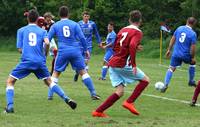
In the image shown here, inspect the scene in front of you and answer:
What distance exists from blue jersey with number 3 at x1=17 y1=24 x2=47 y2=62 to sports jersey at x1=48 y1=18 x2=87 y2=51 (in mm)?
1494

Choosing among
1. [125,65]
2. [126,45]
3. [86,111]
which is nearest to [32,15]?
[126,45]

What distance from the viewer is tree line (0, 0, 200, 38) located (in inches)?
1756

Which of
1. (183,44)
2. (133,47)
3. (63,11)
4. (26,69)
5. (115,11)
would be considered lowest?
(115,11)

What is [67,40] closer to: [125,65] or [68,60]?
[68,60]

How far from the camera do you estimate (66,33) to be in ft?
41.8

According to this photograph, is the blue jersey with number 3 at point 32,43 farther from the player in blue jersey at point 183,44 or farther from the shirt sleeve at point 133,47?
the player in blue jersey at point 183,44

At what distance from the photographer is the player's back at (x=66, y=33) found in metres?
12.7

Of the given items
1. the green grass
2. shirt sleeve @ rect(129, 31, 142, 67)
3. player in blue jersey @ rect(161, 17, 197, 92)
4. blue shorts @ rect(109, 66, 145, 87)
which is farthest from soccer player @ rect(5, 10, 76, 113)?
player in blue jersey @ rect(161, 17, 197, 92)

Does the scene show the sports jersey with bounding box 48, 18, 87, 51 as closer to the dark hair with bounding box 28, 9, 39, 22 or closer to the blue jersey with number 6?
the dark hair with bounding box 28, 9, 39, 22

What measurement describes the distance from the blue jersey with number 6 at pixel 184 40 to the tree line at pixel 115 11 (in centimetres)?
2569

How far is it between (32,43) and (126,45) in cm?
180

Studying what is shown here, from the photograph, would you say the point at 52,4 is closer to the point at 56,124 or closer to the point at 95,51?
the point at 95,51

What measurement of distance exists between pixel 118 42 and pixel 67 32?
225 cm

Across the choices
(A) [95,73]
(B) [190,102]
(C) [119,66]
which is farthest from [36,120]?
(A) [95,73]
